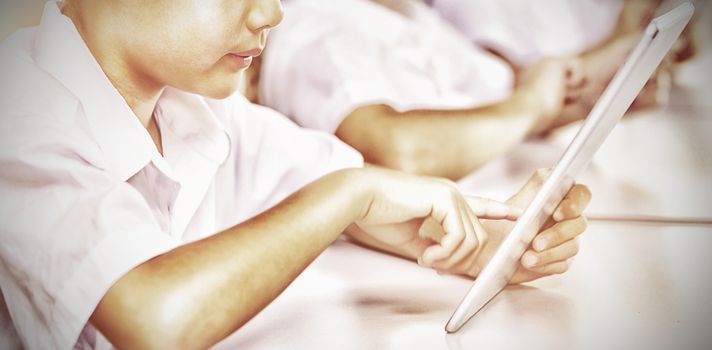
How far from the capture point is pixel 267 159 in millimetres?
546

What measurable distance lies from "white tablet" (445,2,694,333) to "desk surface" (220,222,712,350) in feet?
0.06

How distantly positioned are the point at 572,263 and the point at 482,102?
212 millimetres

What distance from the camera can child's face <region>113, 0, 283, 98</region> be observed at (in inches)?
16.2

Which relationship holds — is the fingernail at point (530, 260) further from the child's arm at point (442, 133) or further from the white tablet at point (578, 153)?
the child's arm at point (442, 133)

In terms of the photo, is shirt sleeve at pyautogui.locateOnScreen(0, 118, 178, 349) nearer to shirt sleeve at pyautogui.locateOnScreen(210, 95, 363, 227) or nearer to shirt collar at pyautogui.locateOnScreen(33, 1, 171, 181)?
shirt collar at pyautogui.locateOnScreen(33, 1, 171, 181)

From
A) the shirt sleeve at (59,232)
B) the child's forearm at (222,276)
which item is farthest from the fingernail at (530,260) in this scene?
the shirt sleeve at (59,232)

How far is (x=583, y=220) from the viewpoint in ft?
1.68

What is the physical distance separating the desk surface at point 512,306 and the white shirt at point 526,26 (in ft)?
1.07

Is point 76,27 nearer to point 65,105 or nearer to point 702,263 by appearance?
point 65,105

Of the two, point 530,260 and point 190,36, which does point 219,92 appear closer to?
point 190,36

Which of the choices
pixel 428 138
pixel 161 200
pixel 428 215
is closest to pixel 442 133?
pixel 428 138

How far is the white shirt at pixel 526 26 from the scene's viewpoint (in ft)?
2.67

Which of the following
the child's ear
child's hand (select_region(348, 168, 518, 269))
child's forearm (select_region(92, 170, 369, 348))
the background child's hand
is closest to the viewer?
child's forearm (select_region(92, 170, 369, 348))

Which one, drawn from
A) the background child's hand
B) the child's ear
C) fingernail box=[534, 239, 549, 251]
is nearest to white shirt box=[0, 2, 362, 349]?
the child's ear
